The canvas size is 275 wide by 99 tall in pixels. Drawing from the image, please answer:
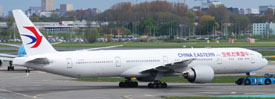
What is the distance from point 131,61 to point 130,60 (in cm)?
10

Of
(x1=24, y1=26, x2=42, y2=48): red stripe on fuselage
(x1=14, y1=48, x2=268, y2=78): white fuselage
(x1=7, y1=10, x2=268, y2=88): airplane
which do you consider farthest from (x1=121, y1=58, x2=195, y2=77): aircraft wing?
(x1=24, y1=26, x2=42, y2=48): red stripe on fuselage

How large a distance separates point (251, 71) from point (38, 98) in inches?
702

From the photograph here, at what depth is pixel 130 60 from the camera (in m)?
41.8

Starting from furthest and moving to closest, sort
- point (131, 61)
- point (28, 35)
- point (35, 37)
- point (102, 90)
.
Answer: point (131, 61) < point (102, 90) < point (35, 37) < point (28, 35)

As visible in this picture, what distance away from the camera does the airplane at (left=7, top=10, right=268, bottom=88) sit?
39656 millimetres

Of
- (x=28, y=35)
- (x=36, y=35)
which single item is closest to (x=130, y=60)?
(x=36, y=35)

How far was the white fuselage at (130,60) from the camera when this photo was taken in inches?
1574

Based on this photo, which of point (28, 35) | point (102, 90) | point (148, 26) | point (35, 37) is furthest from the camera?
point (148, 26)

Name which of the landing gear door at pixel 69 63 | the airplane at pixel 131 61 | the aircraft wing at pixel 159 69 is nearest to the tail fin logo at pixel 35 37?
the airplane at pixel 131 61

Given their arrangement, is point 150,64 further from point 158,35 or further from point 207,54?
point 158,35

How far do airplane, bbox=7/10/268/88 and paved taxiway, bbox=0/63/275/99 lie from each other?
1.08 metres

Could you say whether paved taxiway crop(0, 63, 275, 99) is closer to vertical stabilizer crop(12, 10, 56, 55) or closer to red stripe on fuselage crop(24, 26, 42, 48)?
vertical stabilizer crop(12, 10, 56, 55)

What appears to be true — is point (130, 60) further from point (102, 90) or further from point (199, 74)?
point (199, 74)

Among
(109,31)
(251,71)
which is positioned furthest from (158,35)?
(251,71)
